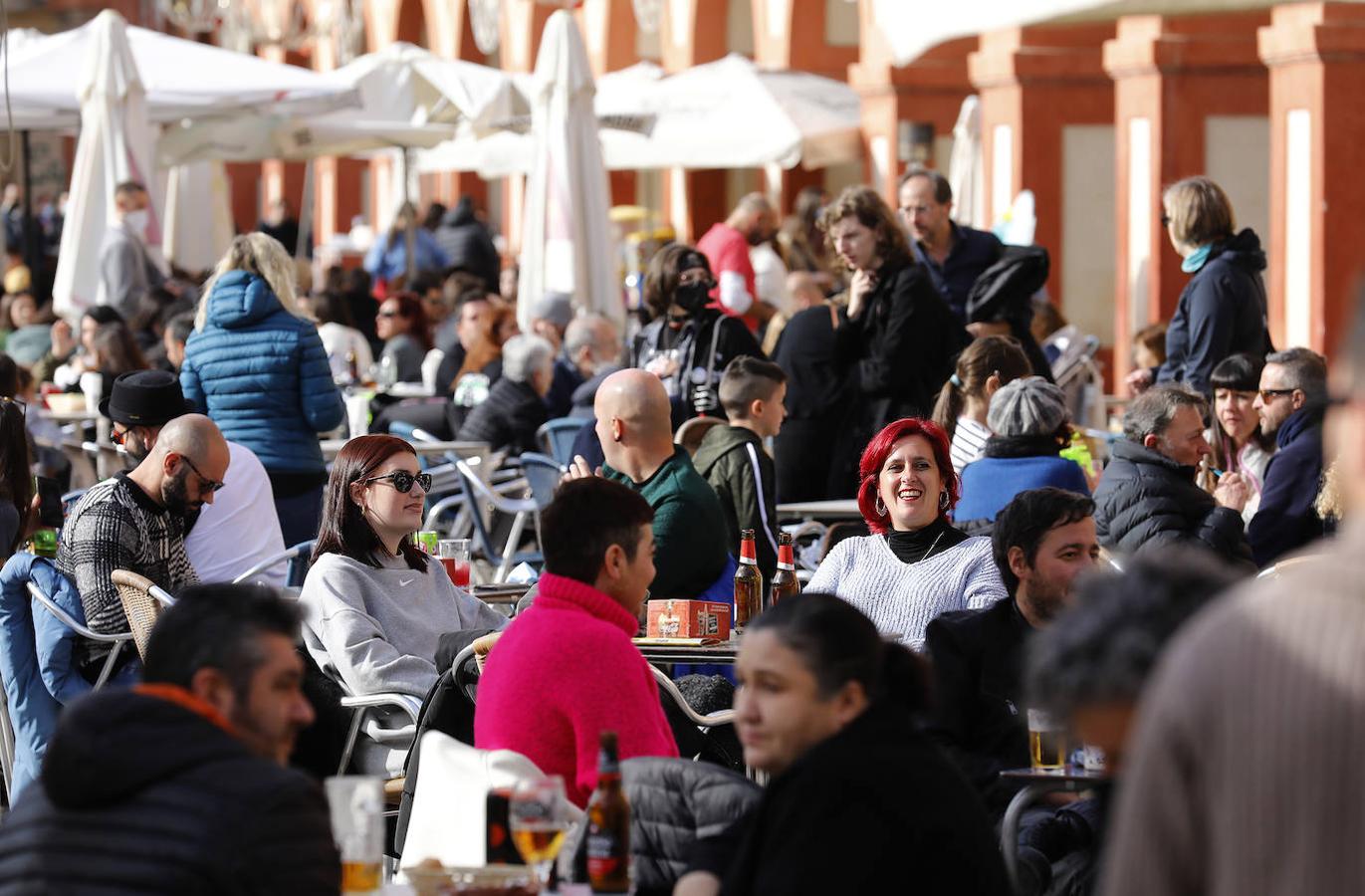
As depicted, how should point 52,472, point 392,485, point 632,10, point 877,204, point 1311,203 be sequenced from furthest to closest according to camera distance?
point 632,10, point 1311,203, point 52,472, point 877,204, point 392,485

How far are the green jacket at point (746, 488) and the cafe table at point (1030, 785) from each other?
9.82 ft

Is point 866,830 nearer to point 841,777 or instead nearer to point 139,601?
point 841,777

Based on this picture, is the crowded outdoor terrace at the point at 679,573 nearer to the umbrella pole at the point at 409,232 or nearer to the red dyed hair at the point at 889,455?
the red dyed hair at the point at 889,455

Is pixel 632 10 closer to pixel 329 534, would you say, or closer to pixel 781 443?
pixel 781 443

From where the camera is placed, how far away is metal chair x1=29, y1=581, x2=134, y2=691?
6.43 m

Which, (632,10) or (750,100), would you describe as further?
(632,10)

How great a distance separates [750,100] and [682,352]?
958cm

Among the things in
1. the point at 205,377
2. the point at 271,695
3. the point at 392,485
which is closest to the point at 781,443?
the point at 205,377

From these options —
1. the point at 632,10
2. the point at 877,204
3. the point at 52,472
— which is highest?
the point at 632,10

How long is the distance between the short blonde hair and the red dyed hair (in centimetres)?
300

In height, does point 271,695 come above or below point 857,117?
below

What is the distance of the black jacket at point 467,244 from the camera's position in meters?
21.4

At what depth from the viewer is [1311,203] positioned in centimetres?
1266

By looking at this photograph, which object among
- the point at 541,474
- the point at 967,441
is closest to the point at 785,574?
the point at 967,441
